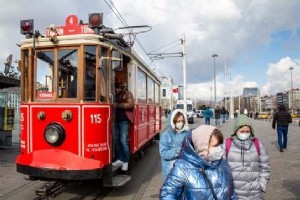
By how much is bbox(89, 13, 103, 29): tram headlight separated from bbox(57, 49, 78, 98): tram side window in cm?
55

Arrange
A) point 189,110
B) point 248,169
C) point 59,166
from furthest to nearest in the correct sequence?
point 189,110, point 59,166, point 248,169

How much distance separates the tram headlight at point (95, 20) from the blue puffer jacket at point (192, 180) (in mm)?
4664

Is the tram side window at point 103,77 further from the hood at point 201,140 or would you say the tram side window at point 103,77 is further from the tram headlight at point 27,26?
the hood at point 201,140

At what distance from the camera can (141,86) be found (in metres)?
10.8

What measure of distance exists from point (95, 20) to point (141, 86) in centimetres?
Result: 379

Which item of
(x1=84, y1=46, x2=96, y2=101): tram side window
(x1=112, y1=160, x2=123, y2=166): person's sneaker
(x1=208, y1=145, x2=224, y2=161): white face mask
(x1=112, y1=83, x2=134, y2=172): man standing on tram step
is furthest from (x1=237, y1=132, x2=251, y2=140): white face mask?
(x1=112, y1=83, x2=134, y2=172): man standing on tram step

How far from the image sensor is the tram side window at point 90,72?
23.6ft

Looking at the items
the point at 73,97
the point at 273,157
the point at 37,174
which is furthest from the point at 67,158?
the point at 273,157

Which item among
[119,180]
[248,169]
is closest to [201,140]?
[248,169]

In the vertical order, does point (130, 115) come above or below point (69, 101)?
below

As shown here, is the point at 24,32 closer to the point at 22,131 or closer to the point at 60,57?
the point at 60,57

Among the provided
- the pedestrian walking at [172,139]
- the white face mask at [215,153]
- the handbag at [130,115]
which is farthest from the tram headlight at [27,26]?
the white face mask at [215,153]

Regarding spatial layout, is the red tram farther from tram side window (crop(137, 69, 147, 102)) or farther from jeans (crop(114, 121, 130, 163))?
tram side window (crop(137, 69, 147, 102))

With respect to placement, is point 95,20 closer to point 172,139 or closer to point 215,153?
point 172,139
